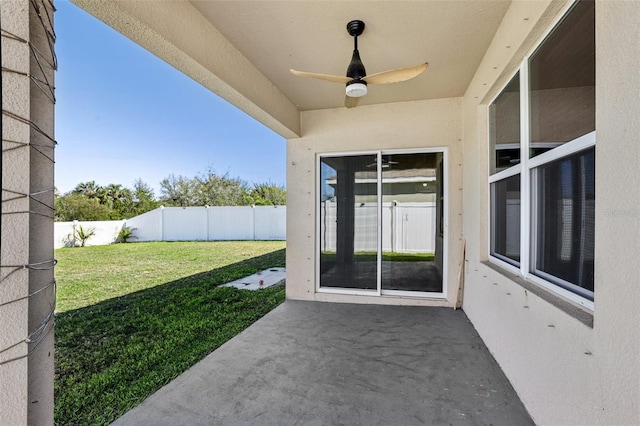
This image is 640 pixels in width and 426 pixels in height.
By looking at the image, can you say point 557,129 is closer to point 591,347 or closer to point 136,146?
point 591,347

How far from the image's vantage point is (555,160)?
1.79 meters

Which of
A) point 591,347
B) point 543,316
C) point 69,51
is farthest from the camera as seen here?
point 69,51

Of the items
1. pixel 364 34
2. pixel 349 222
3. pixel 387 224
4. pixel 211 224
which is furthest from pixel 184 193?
pixel 364 34

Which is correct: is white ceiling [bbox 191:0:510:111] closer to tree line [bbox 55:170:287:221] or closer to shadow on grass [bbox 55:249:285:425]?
shadow on grass [bbox 55:249:285:425]

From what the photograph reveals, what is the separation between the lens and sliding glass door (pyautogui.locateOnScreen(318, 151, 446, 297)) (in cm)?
426

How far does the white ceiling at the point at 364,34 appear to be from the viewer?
221 cm

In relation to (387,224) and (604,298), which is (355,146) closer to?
(387,224)

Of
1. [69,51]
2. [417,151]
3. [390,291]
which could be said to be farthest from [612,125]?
[69,51]

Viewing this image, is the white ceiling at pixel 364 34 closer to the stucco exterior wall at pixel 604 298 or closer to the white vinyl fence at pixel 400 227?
the stucco exterior wall at pixel 604 298

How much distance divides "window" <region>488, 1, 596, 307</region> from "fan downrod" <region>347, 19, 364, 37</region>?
130 centimetres

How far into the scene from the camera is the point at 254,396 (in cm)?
211

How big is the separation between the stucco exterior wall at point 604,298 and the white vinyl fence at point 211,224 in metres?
12.2

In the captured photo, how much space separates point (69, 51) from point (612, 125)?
11363mm

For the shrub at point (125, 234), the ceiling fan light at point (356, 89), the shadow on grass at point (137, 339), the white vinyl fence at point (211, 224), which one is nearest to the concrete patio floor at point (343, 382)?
the shadow on grass at point (137, 339)
